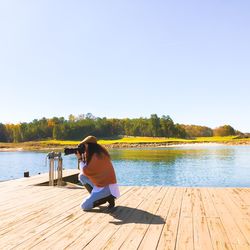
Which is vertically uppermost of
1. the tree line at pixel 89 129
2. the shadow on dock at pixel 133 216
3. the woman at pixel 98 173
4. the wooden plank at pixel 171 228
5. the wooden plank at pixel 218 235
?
the tree line at pixel 89 129

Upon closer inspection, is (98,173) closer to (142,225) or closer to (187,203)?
(142,225)

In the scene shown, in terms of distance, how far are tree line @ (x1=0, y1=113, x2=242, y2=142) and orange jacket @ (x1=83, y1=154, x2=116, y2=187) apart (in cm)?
12459

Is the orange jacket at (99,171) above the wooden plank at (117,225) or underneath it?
above

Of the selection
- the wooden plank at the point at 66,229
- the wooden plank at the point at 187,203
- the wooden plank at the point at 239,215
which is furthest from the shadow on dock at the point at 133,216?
the wooden plank at the point at 239,215

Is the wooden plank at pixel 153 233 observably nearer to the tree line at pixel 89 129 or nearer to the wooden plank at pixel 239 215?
the wooden plank at pixel 239 215

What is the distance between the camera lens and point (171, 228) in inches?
241

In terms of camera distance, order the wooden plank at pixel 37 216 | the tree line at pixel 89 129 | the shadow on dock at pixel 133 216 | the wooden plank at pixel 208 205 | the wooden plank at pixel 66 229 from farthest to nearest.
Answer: the tree line at pixel 89 129
the wooden plank at pixel 208 205
the shadow on dock at pixel 133 216
the wooden plank at pixel 37 216
the wooden plank at pixel 66 229

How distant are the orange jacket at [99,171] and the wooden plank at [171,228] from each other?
150cm

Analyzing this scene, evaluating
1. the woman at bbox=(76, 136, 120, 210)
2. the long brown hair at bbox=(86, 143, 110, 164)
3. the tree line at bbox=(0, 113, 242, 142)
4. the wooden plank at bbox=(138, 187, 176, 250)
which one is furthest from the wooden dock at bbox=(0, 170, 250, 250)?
the tree line at bbox=(0, 113, 242, 142)

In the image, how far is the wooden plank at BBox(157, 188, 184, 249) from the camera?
17.1ft

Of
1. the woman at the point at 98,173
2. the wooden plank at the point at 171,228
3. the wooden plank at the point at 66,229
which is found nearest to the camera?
the wooden plank at the point at 171,228

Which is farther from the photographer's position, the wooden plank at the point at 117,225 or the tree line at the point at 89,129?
the tree line at the point at 89,129

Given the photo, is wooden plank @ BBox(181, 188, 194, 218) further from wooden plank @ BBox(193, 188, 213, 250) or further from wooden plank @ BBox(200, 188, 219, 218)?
wooden plank @ BBox(200, 188, 219, 218)

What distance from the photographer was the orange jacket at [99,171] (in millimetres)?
7566
